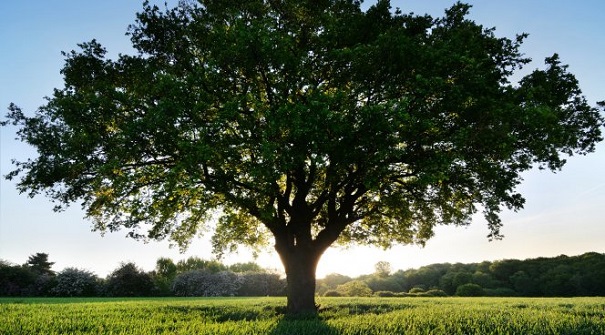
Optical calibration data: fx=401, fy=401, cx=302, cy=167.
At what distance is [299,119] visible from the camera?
14.9 metres

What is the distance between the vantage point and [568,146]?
19.5 meters

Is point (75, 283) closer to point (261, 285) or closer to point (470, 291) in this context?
point (261, 285)

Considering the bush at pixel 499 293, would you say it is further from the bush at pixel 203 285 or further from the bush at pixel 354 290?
the bush at pixel 203 285

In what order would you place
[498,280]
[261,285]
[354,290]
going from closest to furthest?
[354,290]
[261,285]
[498,280]

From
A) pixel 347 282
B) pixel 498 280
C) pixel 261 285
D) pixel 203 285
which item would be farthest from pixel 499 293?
pixel 203 285

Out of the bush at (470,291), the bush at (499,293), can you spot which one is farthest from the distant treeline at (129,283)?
the bush at (499,293)

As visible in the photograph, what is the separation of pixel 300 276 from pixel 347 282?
44615 millimetres

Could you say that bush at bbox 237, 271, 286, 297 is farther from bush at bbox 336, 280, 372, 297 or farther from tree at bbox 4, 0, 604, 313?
tree at bbox 4, 0, 604, 313

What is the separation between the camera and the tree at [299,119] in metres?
16.0

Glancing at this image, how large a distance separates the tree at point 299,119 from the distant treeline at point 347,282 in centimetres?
3244

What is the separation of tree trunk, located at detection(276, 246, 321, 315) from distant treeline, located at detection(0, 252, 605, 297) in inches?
1220

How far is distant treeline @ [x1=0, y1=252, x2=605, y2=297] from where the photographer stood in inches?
2018

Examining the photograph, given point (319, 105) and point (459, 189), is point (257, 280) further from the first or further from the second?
point (319, 105)

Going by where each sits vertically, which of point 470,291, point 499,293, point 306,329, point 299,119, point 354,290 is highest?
point 299,119
